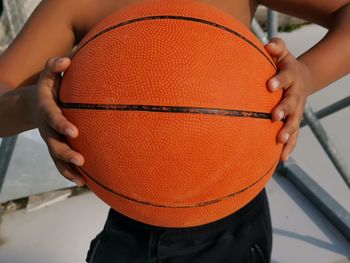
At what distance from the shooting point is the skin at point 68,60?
995 millimetres

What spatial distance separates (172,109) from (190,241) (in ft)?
1.56

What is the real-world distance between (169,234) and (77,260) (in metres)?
0.87

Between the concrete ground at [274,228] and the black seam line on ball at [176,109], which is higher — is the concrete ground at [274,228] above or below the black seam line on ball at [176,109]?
below

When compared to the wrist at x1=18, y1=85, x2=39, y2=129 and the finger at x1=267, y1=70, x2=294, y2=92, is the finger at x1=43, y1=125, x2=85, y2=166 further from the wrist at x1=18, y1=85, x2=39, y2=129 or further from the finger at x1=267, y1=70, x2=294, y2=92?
the finger at x1=267, y1=70, x2=294, y2=92

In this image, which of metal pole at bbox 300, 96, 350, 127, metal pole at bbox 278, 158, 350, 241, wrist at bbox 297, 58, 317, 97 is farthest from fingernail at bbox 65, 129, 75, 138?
metal pole at bbox 300, 96, 350, 127

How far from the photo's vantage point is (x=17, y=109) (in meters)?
1.16

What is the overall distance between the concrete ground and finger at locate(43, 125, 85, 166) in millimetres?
1106

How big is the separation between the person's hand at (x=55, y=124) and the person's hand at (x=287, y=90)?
15.4 inches

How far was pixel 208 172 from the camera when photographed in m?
0.90

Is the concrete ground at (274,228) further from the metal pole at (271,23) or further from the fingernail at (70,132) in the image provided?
the fingernail at (70,132)

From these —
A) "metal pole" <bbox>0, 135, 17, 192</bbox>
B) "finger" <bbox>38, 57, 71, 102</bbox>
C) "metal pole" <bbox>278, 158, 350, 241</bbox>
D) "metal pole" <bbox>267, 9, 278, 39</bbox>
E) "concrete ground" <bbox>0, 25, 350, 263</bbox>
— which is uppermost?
"finger" <bbox>38, 57, 71, 102</bbox>

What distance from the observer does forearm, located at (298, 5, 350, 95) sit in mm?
1206

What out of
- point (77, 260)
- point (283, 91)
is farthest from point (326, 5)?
point (77, 260)

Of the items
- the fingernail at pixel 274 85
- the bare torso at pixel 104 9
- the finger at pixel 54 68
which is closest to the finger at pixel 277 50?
the fingernail at pixel 274 85
